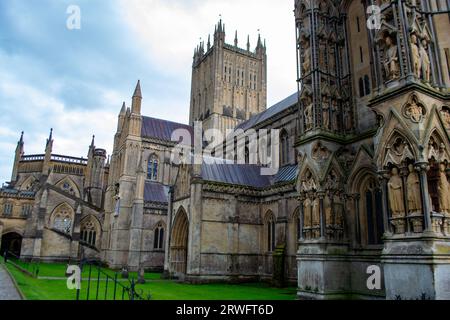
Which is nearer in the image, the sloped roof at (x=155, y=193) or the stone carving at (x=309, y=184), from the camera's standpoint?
the stone carving at (x=309, y=184)

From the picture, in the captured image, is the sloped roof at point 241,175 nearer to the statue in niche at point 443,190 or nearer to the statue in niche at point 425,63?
the statue in niche at point 425,63

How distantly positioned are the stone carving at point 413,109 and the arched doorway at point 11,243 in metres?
50.1

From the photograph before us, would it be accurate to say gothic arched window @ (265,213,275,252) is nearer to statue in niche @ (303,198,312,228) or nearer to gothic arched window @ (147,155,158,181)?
statue in niche @ (303,198,312,228)

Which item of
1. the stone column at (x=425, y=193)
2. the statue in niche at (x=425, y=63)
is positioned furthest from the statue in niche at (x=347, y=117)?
the stone column at (x=425, y=193)

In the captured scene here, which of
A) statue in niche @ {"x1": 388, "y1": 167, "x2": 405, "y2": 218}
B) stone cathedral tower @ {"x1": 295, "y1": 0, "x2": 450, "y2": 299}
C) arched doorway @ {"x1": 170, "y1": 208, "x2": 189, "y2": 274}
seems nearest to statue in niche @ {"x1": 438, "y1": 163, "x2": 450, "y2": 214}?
stone cathedral tower @ {"x1": 295, "y1": 0, "x2": 450, "y2": 299}

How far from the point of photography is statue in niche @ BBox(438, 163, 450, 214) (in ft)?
33.4

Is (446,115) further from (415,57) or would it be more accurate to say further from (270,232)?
(270,232)

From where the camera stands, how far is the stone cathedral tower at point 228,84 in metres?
56.6

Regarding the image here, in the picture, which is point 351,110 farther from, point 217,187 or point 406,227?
point 217,187

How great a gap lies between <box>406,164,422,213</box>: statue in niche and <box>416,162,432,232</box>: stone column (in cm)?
13

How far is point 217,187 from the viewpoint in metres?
25.7

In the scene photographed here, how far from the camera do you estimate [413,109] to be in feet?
34.8

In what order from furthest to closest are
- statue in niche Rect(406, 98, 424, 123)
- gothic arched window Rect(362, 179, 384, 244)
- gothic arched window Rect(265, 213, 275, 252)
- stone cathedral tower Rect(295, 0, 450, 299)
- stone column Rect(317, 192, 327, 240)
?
gothic arched window Rect(265, 213, 275, 252), stone column Rect(317, 192, 327, 240), gothic arched window Rect(362, 179, 384, 244), statue in niche Rect(406, 98, 424, 123), stone cathedral tower Rect(295, 0, 450, 299)

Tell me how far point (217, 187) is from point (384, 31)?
1646 cm
